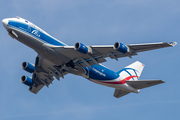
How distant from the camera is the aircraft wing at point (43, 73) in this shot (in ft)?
131

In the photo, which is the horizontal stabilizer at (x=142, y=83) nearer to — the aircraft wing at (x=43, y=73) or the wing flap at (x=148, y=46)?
the wing flap at (x=148, y=46)

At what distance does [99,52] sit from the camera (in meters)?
35.2

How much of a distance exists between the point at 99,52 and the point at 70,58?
474 centimetres

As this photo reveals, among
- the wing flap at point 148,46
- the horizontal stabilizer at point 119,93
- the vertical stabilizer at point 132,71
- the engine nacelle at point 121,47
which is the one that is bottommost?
the horizontal stabilizer at point 119,93

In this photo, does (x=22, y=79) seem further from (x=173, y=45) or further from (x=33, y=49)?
(x=173, y=45)

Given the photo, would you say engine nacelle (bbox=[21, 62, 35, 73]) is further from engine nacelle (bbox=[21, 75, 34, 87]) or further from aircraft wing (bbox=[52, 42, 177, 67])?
aircraft wing (bbox=[52, 42, 177, 67])

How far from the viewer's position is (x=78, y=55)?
36.9m

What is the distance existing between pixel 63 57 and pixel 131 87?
13.5 m

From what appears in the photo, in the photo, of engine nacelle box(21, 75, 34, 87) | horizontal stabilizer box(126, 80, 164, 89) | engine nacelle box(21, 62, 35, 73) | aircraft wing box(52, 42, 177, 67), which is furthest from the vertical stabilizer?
engine nacelle box(21, 75, 34, 87)

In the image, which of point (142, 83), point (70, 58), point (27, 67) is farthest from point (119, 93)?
point (27, 67)

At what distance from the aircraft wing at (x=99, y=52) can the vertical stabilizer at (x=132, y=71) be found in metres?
9.29

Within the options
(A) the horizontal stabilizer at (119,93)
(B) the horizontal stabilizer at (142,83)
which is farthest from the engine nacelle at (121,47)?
(A) the horizontal stabilizer at (119,93)

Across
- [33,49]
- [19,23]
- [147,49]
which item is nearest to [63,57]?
[33,49]

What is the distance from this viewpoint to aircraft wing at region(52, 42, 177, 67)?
32312mm
